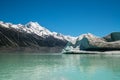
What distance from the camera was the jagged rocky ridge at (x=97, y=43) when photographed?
75.9 metres

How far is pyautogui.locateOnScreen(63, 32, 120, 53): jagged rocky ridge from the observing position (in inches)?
2987

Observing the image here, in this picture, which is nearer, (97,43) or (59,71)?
(59,71)

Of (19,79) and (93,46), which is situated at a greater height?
(93,46)

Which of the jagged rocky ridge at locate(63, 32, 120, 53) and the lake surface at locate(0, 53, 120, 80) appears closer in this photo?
the lake surface at locate(0, 53, 120, 80)

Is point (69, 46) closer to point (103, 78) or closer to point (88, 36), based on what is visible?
point (88, 36)

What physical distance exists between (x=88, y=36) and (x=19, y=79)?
67991mm

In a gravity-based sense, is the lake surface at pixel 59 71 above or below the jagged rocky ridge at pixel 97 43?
below

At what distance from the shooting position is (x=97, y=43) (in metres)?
78.6

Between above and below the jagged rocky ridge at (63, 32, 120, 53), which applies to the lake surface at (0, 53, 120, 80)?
below

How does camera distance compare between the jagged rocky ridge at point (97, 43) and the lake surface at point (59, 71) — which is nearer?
the lake surface at point (59, 71)

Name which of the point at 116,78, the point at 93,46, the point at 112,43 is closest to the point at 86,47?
the point at 93,46

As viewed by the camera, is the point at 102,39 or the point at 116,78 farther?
the point at 102,39

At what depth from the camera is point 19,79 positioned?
1631 cm

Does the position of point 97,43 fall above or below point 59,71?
above
